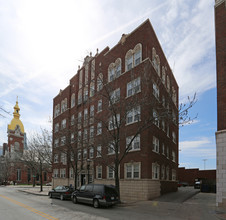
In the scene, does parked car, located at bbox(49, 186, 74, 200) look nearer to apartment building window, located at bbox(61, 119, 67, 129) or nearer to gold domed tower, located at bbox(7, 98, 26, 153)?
apartment building window, located at bbox(61, 119, 67, 129)

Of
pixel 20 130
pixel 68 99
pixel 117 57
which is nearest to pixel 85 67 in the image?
pixel 68 99

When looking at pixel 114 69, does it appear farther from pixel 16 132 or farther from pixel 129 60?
pixel 16 132

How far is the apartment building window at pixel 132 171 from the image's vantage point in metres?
22.0

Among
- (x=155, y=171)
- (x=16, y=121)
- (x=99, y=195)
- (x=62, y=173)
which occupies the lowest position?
(x=62, y=173)

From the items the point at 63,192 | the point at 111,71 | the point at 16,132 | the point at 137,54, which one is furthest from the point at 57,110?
the point at 16,132

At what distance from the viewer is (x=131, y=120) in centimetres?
2386

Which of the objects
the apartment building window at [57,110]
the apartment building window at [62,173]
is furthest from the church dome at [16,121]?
the apartment building window at [62,173]

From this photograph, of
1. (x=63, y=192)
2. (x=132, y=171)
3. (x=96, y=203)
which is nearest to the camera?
(x=96, y=203)

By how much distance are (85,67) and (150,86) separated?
16148 mm

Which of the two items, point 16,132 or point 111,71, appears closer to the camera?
point 111,71

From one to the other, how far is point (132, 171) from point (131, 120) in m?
5.15

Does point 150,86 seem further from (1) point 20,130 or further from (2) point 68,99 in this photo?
(1) point 20,130

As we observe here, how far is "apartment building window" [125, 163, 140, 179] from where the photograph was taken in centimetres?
2203

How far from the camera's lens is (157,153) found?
2445 cm
